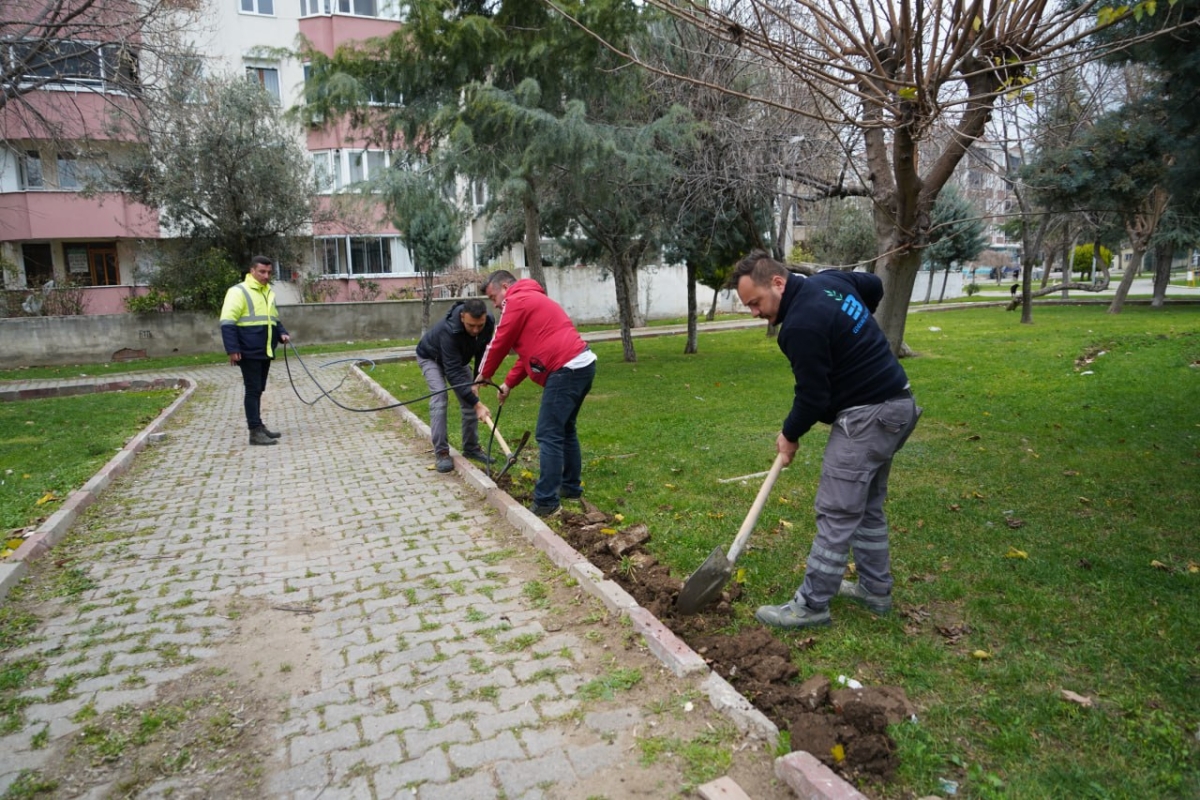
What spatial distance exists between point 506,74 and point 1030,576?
34.2ft

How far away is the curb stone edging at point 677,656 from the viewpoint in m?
2.71

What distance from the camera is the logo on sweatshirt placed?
3873 millimetres

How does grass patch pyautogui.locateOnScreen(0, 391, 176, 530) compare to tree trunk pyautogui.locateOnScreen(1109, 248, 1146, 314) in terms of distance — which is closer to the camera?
grass patch pyautogui.locateOnScreen(0, 391, 176, 530)

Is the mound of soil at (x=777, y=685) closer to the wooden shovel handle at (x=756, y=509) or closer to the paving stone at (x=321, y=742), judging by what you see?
the wooden shovel handle at (x=756, y=509)

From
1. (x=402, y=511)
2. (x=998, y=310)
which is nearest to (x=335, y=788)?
(x=402, y=511)

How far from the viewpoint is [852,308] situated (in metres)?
3.92

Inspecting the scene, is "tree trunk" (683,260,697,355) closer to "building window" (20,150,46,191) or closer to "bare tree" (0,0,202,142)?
"bare tree" (0,0,202,142)

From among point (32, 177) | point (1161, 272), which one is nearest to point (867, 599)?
point (32, 177)

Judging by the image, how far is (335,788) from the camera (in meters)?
2.88

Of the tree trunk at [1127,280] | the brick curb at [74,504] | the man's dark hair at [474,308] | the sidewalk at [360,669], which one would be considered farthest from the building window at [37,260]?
the tree trunk at [1127,280]

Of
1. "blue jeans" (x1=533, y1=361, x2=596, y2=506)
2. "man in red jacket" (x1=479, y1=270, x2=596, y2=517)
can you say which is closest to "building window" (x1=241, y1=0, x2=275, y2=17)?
"man in red jacket" (x1=479, y1=270, x2=596, y2=517)

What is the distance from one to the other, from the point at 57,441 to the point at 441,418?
5.06 metres

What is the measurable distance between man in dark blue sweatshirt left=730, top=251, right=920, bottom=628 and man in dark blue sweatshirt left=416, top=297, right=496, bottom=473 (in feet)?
11.8

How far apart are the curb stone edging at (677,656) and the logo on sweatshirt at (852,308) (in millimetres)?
1812
